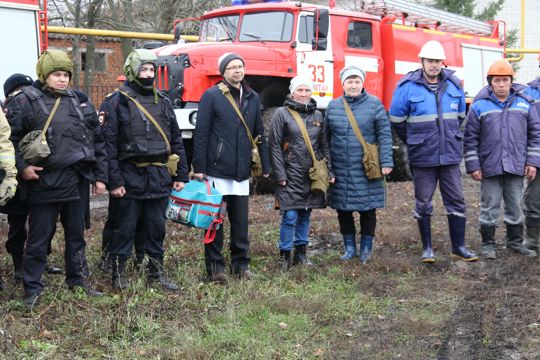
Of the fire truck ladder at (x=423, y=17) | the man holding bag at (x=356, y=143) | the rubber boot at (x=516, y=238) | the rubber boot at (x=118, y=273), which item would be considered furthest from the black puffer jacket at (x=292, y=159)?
the fire truck ladder at (x=423, y=17)

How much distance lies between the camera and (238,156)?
20.5 ft

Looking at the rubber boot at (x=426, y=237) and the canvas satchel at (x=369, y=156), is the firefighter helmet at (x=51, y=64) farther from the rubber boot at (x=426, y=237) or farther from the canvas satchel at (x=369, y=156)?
the rubber boot at (x=426, y=237)

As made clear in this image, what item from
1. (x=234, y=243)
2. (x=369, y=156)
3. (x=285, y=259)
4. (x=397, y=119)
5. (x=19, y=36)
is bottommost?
(x=285, y=259)

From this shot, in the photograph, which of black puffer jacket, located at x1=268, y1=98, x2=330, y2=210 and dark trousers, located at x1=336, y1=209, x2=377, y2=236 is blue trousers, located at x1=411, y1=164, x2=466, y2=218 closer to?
dark trousers, located at x1=336, y1=209, x2=377, y2=236

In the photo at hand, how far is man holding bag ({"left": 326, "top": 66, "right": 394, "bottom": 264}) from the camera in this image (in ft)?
22.5

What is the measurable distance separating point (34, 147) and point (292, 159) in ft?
8.00

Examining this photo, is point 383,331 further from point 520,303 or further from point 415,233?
point 415,233

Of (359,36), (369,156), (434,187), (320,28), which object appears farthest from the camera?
(359,36)

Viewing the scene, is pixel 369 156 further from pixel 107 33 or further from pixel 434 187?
pixel 107 33

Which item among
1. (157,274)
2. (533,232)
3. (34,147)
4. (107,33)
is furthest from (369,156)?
(107,33)

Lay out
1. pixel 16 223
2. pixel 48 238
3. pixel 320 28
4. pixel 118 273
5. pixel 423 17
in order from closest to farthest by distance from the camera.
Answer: pixel 48 238, pixel 118 273, pixel 16 223, pixel 320 28, pixel 423 17

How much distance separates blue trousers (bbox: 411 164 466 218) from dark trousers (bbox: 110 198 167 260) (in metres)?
2.47

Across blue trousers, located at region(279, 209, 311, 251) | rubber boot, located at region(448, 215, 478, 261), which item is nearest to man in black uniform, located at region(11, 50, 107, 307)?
blue trousers, located at region(279, 209, 311, 251)

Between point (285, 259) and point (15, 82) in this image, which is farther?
point (285, 259)
